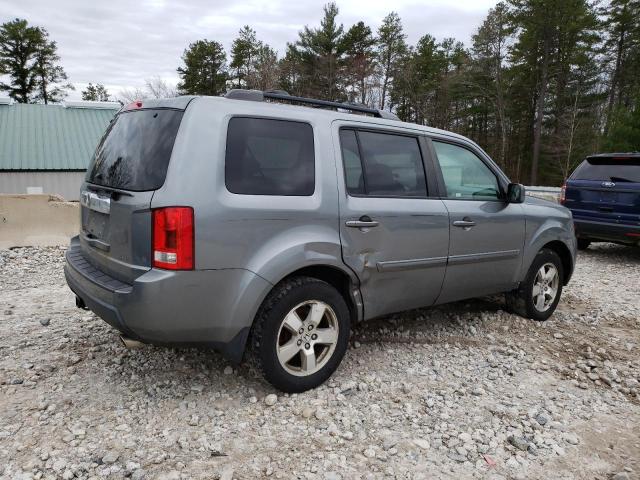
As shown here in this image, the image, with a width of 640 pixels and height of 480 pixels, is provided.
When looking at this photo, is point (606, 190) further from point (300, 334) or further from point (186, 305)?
point (186, 305)

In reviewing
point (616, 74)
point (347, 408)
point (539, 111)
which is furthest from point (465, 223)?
point (616, 74)

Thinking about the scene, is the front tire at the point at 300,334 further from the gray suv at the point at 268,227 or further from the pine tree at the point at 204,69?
the pine tree at the point at 204,69

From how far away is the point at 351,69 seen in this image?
115ft

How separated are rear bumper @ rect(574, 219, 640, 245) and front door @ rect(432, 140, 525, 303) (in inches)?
169

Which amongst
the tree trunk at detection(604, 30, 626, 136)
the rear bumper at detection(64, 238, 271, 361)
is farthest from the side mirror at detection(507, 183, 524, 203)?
the tree trunk at detection(604, 30, 626, 136)

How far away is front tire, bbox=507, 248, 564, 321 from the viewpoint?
4.68m

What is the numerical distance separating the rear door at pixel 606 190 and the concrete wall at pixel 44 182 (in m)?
15.4

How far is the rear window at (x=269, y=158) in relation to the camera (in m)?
2.79

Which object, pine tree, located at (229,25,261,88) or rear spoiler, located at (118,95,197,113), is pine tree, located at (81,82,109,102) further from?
rear spoiler, located at (118,95,197,113)

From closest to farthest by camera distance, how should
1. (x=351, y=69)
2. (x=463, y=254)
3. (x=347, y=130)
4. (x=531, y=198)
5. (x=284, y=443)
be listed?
1. (x=284, y=443)
2. (x=347, y=130)
3. (x=463, y=254)
4. (x=531, y=198)
5. (x=351, y=69)

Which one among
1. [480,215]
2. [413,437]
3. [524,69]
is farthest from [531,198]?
[524,69]

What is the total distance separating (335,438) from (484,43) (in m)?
35.6

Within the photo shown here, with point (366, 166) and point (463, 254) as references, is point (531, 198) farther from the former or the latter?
point (366, 166)

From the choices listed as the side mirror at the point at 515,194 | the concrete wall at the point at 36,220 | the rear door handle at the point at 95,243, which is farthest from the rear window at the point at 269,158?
the concrete wall at the point at 36,220
